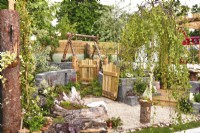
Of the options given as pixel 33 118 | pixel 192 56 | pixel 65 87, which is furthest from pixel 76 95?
pixel 192 56

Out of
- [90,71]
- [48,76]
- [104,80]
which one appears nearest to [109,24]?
[90,71]

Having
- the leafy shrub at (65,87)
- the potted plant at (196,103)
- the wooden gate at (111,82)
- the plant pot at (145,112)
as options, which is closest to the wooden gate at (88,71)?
the leafy shrub at (65,87)

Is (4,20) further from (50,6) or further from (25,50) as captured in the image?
(50,6)

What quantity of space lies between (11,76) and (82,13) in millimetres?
21636

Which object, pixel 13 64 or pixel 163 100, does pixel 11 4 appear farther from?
pixel 163 100

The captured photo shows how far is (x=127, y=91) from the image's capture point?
36.4 ft

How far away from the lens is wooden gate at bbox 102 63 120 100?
11055mm

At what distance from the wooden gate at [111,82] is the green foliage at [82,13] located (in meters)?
15.1

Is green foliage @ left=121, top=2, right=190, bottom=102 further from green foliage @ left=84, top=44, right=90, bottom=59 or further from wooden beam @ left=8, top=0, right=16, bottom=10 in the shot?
green foliage @ left=84, top=44, right=90, bottom=59

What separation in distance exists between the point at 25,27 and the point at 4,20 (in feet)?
1.61

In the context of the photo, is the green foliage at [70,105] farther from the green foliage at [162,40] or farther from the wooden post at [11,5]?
the wooden post at [11,5]

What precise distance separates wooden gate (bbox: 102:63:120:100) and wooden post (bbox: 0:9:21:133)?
5043 millimetres

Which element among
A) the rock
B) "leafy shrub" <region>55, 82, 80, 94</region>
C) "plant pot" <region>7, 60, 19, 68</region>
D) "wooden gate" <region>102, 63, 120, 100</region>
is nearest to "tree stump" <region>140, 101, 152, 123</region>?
the rock

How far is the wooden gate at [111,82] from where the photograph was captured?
11.1 m
